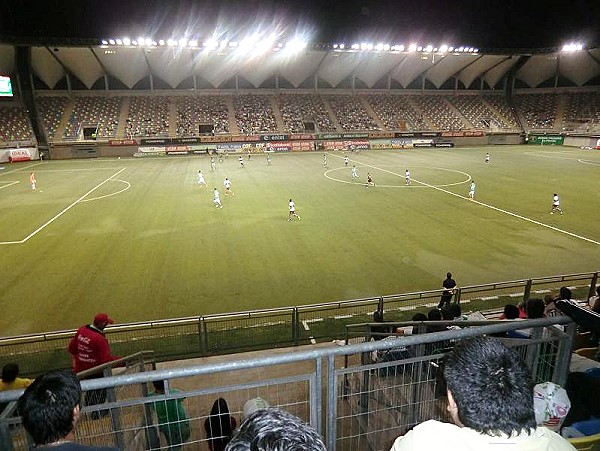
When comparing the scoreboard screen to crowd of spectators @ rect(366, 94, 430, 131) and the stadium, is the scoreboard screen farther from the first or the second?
crowd of spectators @ rect(366, 94, 430, 131)

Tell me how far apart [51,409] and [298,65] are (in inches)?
2963

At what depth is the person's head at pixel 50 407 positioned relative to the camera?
2711mm

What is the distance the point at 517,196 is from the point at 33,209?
111 feet

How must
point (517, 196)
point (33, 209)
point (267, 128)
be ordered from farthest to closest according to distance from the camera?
point (267, 128), point (517, 196), point (33, 209)

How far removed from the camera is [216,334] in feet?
38.8

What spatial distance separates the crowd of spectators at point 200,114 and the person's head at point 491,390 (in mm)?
65899

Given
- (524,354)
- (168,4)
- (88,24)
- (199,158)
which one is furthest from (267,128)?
(524,354)

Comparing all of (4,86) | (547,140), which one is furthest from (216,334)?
(547,140)

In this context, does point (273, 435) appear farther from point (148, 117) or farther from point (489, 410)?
point (148, 117)

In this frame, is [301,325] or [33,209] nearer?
[301,325]

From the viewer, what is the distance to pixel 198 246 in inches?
772

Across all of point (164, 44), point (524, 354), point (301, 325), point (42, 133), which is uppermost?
point (164, 44)

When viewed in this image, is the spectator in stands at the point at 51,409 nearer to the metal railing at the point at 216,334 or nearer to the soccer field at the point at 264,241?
the metal railing at the point at 216,334

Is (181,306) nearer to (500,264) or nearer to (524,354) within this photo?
(524,354)
